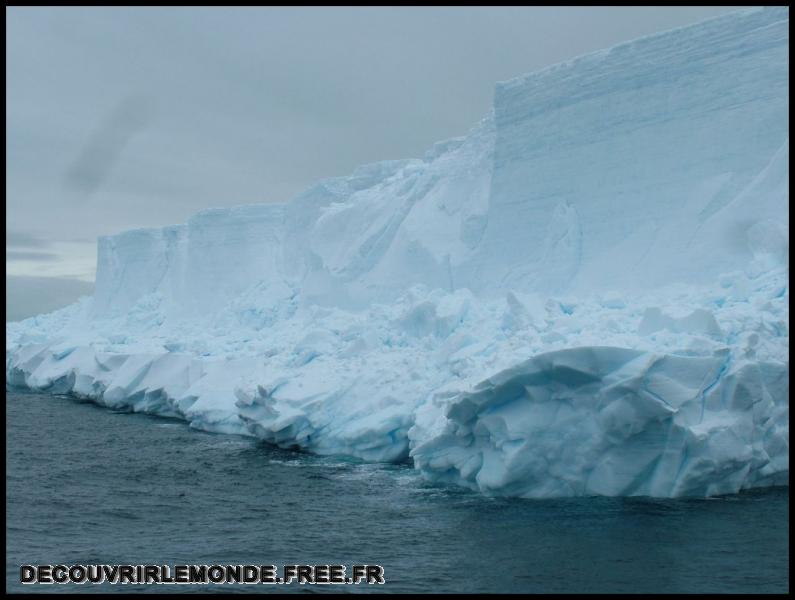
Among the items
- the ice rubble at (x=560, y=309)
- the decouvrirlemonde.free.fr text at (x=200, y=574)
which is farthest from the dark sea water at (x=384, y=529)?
the ice rubble at (x=560, y=309)

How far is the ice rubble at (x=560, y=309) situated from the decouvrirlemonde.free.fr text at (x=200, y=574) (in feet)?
9.55

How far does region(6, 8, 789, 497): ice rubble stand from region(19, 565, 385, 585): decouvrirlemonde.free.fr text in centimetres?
291

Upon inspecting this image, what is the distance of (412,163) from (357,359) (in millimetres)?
10849

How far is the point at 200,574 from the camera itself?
7684 mm

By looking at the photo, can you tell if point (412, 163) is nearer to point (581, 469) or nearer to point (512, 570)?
point (581, 469)

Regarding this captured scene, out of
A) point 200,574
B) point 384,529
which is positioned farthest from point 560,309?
point 200,574

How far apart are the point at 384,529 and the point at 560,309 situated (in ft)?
15.9

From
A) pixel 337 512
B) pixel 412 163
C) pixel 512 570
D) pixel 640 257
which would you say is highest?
pixel 412 163

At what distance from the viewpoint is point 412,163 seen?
80.5 feet

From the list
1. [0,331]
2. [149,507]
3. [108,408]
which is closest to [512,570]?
[149,507]

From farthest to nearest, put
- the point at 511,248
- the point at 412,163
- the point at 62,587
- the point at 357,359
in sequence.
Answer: the point at 412,163 → the point at 511,248 → the point at 357,359 → the point at 62,587

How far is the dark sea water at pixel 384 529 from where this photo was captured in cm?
→ 736

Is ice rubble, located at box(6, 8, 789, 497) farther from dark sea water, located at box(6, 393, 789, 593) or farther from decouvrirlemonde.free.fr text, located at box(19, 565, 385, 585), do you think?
decouvrirlemonde.free.fr text, located at box(19, 565, 385, 585)

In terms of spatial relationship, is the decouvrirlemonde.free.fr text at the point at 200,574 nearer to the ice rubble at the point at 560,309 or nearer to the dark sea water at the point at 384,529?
the dark sea water at the point at 384,529
